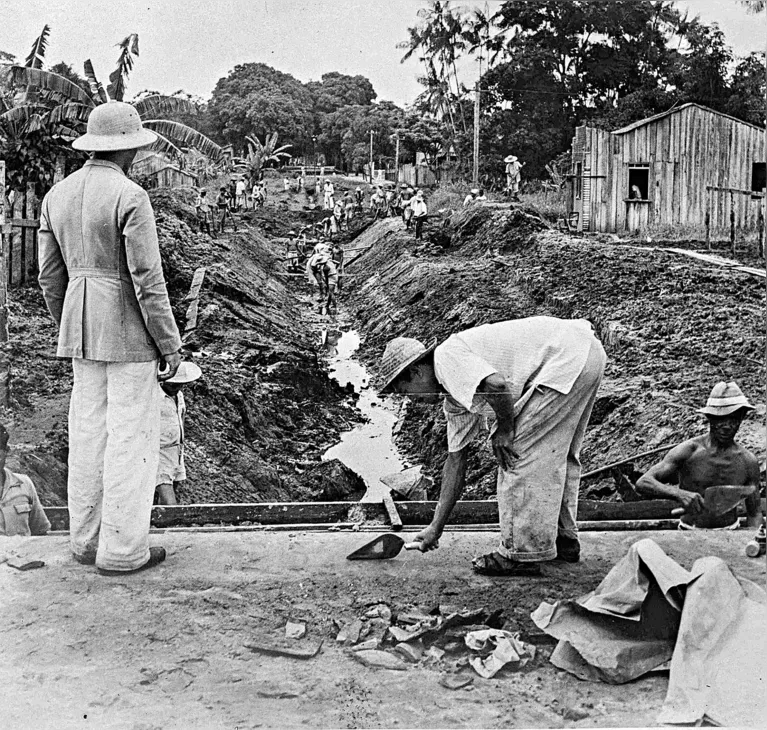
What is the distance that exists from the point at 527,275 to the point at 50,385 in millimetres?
4472

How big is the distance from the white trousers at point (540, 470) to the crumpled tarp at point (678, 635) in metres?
0.55

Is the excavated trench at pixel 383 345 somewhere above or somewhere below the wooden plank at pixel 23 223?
below

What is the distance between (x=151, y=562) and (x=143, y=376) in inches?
33.3

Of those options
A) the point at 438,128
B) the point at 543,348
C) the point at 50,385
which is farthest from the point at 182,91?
the point at 543,348

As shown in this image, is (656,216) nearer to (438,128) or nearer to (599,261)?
(599,261)

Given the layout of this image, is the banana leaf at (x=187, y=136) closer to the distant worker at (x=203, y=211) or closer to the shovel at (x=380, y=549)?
the distant worker at (x=203, y=211)

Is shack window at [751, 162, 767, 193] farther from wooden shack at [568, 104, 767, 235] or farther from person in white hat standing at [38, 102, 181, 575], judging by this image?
person in white hat standing at [38, 102, 181, 575]

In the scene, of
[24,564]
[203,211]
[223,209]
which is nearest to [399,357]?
[24,564]

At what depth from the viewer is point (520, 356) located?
3928 mm

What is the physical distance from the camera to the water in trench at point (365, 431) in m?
7.12

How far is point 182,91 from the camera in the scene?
19.0 feet

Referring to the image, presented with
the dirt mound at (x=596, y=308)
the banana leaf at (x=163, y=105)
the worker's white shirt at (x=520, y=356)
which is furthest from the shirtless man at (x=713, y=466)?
the banana leaf at (x=163, y=105)

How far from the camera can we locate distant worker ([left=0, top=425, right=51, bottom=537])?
171 inches

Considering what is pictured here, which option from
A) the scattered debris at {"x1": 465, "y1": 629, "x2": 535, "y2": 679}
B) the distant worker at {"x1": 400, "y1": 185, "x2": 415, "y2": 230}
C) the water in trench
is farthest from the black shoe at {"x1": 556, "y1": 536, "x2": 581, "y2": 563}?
the distant worker at {"x1": 400, "y1": 185, "x2": 415, "y2": 230}
